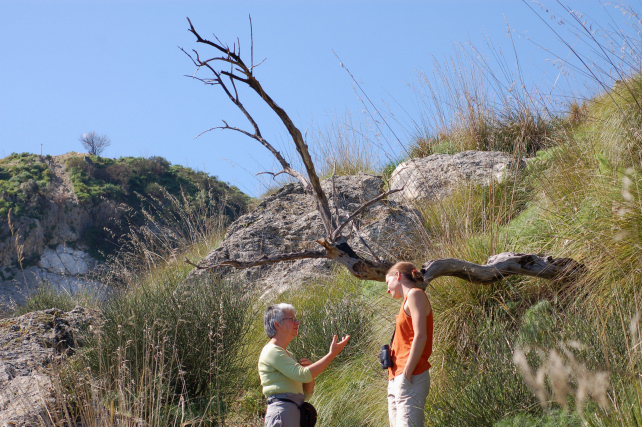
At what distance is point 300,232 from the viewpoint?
7750mm

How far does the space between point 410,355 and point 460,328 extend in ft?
4.24

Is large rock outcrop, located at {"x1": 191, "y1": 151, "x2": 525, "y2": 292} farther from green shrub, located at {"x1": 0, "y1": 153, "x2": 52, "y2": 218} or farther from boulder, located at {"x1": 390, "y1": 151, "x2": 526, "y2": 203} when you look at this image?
green shrub, located at {"x1": 0, "y1": 153, "x2": 52, "y2": 218}

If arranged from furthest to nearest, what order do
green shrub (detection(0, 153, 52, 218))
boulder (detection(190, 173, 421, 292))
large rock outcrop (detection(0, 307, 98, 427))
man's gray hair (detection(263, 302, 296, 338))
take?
green shrub (detection(0, 153, 52, 218)) → boulder (detection(190, 173, 421, 292)) → large rock outcrop (detection(0, 307, 98, 427)) → man's gray hair (detection(263, 302, 296, 338))

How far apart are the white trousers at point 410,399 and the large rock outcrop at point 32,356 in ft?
7.48

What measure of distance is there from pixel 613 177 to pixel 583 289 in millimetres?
1112

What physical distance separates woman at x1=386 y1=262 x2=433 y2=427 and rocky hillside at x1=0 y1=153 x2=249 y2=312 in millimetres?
10110

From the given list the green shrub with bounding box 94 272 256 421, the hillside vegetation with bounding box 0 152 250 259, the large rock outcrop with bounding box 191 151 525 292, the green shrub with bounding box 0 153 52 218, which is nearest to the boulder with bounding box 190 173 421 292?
the large rock outcrop with bounding box 191 151 525 292

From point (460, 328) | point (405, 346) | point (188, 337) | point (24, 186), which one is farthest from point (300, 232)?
point (24, 186)

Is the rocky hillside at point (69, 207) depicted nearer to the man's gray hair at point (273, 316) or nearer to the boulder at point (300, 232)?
the boulder at point (300, 232)

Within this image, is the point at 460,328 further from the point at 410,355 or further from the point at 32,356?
the point at 32,356

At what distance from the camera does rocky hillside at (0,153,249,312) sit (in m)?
13.9

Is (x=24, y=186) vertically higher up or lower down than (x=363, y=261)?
higher up

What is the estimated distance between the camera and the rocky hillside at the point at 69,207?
1388cm

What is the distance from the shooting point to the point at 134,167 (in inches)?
672
